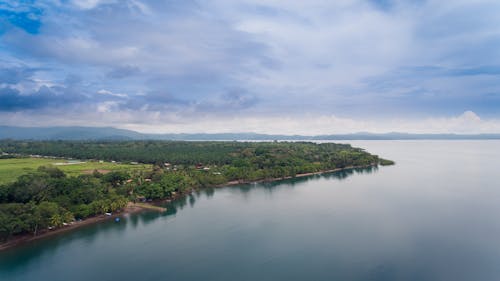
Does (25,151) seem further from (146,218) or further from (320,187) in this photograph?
(320,187)

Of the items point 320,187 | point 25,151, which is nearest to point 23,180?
point 320,187

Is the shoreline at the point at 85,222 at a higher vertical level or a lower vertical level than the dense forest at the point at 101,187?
lower

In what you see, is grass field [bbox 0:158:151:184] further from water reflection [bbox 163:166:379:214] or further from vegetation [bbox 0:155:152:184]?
water reflection [bbox 163:166:379:214]

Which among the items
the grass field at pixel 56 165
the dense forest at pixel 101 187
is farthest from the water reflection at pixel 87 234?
the grass field at pixel 56 165

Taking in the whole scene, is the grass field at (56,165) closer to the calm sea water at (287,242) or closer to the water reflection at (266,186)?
the water reflection at (266,186)

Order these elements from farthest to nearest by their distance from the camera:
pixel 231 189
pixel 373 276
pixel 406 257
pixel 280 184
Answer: pixel 280 184
pixel 231 189
pixel 406 257
pixel 373 276

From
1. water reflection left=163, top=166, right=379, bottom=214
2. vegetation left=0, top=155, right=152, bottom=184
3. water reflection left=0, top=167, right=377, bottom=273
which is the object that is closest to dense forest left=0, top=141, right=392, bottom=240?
water reflection left=0, top=167, right=377, bottom=273

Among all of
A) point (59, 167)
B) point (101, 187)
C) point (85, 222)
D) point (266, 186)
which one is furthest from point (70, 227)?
point (59, 167)

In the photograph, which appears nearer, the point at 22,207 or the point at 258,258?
the point at 258,258

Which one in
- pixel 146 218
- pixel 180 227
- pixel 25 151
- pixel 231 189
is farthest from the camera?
pixel 25 151
